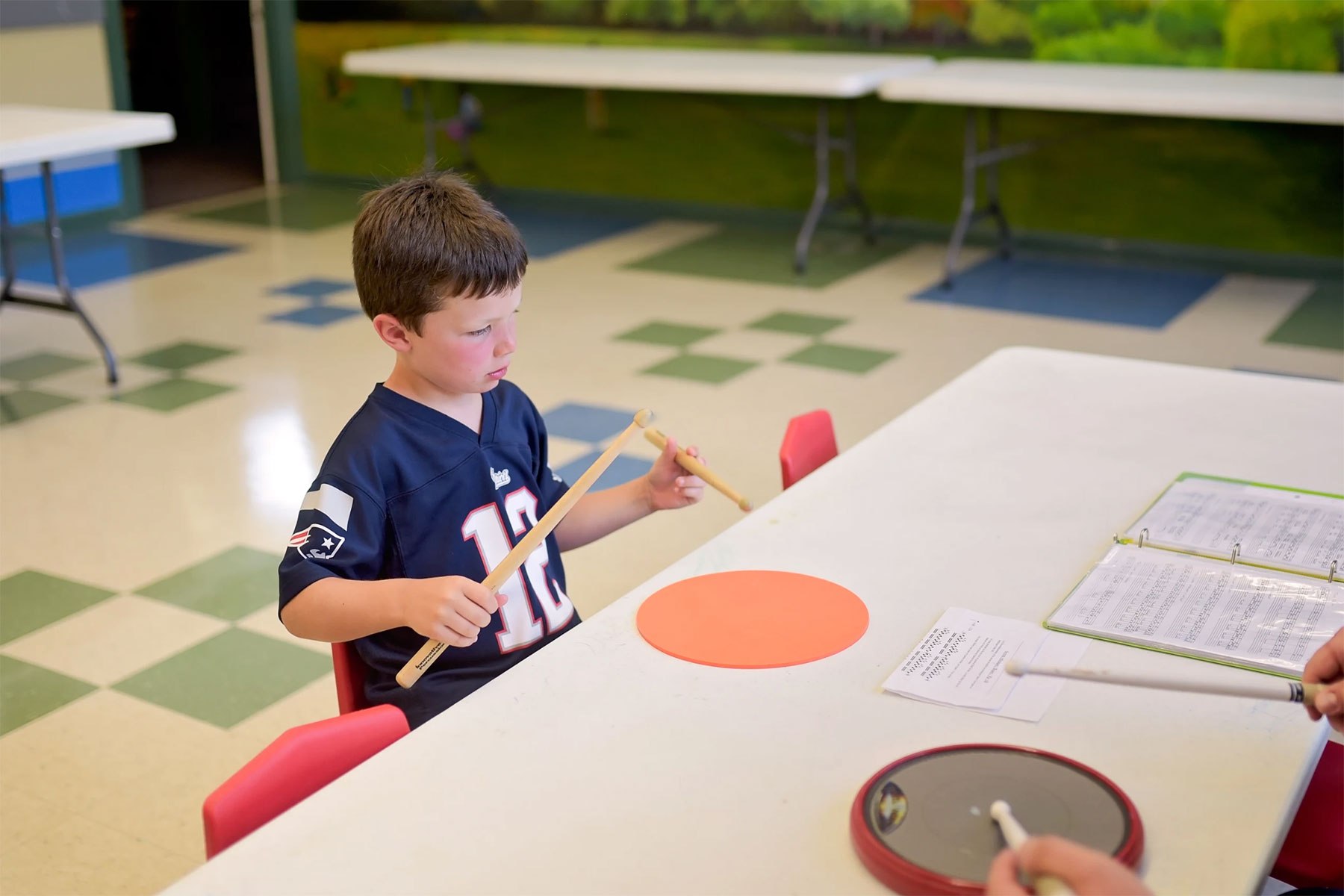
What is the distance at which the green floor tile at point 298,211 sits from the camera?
19.3ft

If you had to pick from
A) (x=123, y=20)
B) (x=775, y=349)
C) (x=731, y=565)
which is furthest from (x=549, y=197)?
(x=731, y=565)

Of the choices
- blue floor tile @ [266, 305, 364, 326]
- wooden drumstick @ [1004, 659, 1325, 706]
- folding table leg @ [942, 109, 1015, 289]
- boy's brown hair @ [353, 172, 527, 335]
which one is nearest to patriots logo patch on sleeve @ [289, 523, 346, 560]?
boy's brown hair @ [353, 172, 527, 335]

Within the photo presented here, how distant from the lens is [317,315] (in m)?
4.48

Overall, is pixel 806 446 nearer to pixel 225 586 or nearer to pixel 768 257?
pixel 225 586

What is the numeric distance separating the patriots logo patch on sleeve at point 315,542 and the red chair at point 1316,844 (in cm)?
89

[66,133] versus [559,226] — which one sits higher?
[66,133]

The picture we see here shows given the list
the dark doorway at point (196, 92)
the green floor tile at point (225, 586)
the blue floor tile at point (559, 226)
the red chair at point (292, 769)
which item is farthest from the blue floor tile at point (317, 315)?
the red chair at point (292, 769)

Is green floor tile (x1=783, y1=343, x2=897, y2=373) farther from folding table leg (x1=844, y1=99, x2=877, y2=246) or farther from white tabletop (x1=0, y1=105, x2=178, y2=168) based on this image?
white tabletop (x1=0, y1=105, x2=178, y2=168)


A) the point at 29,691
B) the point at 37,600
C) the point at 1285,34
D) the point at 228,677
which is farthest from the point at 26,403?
the point at 1285,34

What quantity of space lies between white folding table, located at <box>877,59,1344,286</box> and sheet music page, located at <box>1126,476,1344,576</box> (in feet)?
9.57

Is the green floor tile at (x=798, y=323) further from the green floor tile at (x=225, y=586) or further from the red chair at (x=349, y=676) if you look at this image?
the red chair at (x=349, y=676)

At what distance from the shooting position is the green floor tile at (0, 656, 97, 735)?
84.8 inches

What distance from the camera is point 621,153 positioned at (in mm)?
6008

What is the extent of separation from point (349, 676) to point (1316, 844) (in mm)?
928
